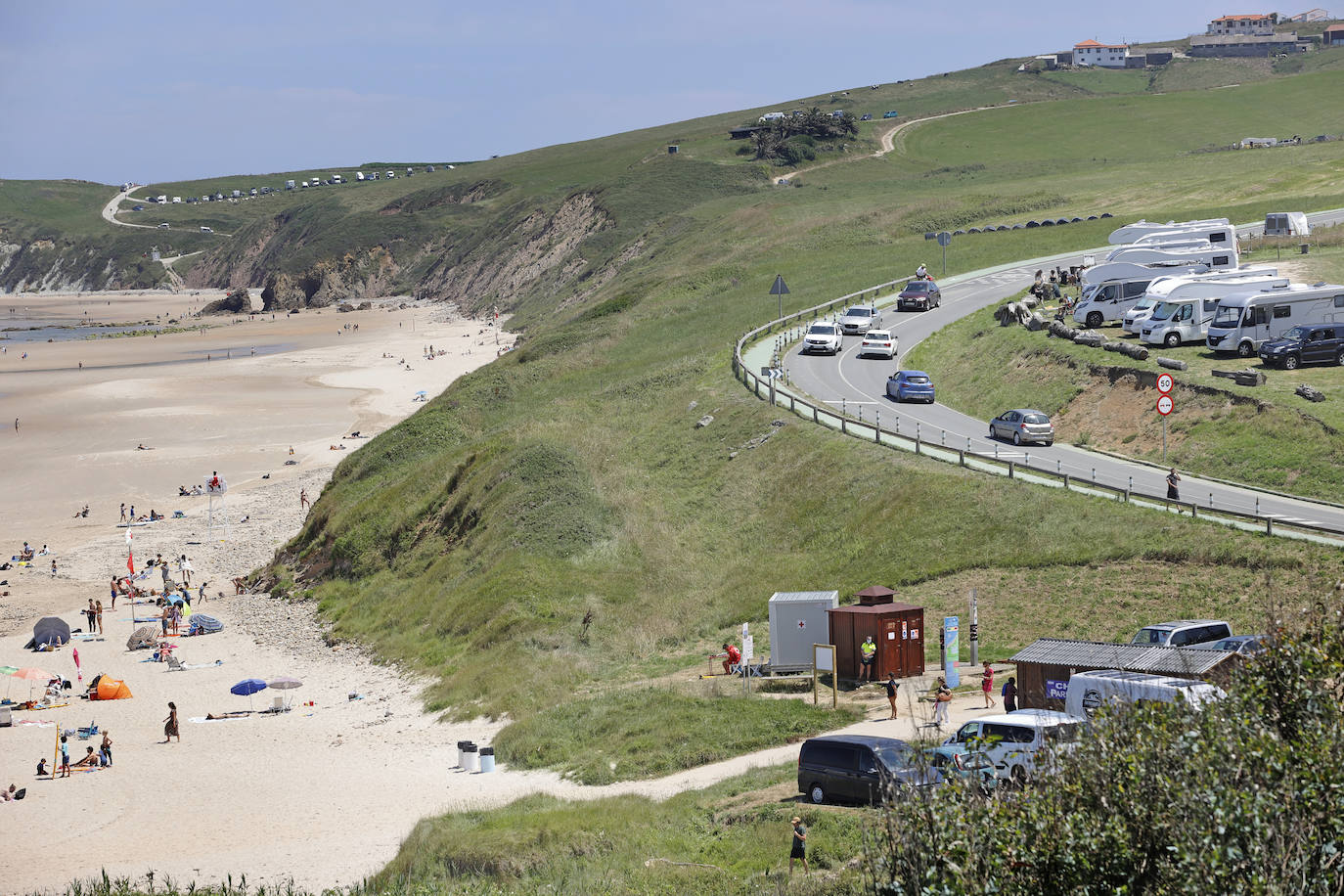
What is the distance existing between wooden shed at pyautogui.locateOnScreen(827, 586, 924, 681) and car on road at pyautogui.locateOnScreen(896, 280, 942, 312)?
38585mm

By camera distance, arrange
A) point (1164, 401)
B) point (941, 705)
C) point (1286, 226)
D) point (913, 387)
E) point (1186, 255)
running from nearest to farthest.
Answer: point (941, 705), point (1164, 401), point (913, 387), point (1186, 255), point (1286, 226)

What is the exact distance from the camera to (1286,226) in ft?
215

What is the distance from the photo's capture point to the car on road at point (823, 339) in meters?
58.2

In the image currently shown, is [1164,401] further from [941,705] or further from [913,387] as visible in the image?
[941,705]

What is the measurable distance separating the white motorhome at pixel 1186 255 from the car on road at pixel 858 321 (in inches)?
449

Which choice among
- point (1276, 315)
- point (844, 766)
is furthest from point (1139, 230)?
point (844, 766)

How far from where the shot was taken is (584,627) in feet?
116

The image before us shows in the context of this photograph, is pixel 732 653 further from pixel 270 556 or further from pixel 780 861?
pixel 270 556

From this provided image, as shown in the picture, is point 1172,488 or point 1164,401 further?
point 1164,401

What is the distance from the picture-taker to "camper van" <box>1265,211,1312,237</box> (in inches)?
2579

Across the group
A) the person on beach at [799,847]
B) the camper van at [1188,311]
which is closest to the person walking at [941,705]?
the person on beach at [799,847]

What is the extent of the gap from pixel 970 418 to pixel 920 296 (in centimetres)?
1948

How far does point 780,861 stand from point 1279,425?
2454 cm

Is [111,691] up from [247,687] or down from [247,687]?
down
